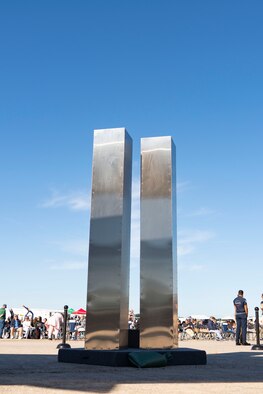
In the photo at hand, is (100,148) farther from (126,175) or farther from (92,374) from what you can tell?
(92,374)

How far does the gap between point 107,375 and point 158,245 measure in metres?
3.07

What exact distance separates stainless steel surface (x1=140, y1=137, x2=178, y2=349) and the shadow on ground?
1.06m

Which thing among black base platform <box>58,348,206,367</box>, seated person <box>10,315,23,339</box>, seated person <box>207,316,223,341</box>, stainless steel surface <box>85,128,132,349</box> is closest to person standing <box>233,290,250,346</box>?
seated person <box>207,316,223,341</box>

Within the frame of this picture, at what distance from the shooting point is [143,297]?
8.93 m

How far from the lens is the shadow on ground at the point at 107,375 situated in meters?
5.47

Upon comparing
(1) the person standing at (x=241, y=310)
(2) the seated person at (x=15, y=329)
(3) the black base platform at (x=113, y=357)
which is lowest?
(3) the black base platform at (x=113, y=357)

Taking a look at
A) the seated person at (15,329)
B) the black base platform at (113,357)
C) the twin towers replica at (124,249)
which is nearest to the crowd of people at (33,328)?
the seated person at (15,329)

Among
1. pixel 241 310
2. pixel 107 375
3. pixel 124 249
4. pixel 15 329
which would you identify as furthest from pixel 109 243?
pixel 15 329

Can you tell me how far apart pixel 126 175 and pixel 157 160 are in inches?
26.8

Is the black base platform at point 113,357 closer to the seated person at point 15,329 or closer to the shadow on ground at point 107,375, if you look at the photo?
the shadow on ground at point 107,375

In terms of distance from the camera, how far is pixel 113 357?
7875 mm

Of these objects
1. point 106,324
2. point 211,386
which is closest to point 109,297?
point 106,324

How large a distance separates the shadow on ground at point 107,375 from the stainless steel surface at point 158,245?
1061 millimetres

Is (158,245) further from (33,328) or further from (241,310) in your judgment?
(33,328)
